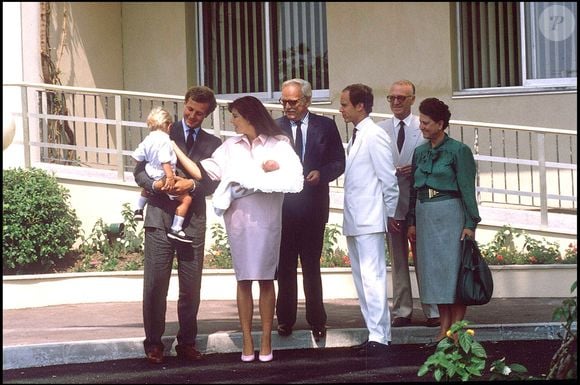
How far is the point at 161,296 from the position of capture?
8.76 m

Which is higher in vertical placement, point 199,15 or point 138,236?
point 199,15

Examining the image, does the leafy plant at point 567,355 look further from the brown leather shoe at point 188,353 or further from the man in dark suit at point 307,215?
the brown leather shoe at point 188,353

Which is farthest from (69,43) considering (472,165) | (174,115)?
(472,165)

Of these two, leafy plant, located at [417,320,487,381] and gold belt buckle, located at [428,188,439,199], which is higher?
gold belt buckle, located at [428,188,439,199]

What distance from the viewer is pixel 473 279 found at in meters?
8.89

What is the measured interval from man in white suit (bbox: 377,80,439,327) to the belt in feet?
2.06

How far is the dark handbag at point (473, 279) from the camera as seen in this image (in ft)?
29.1

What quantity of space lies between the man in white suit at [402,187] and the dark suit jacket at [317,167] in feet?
2.34

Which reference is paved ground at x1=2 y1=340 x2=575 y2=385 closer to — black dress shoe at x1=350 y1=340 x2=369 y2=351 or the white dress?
black dress shoe at x1=350 y1=340 x2=369 y2=351

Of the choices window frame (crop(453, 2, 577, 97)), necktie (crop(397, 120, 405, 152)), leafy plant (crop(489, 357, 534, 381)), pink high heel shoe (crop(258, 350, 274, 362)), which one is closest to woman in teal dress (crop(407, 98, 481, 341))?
necktie (crop(397, 120, 405, 152))

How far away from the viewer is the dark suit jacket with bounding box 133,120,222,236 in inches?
346

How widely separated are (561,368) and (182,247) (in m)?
3.14

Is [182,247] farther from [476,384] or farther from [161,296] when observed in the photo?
[476,384]

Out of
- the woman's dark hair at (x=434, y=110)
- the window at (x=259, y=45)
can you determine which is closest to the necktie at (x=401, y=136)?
the woman's dark hair at (x=434, y=110)
